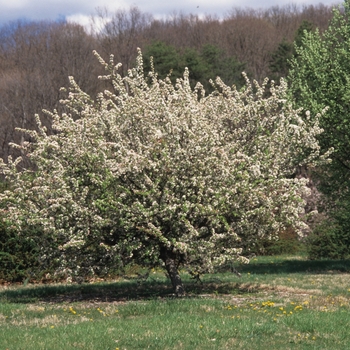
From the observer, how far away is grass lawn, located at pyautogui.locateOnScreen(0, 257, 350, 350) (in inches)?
362

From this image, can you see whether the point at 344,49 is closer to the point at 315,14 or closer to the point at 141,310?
the point at 141,310

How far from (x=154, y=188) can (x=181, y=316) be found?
2.84 m

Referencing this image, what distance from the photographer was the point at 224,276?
1983 centimetres

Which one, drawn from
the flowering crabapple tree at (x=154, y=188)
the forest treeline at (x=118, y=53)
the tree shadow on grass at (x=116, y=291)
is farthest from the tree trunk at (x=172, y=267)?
the forest treeline at (x=118, y=53)

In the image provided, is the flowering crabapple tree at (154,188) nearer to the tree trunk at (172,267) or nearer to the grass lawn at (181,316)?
the tree trunk at (172,267)

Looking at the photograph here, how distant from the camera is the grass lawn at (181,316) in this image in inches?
362

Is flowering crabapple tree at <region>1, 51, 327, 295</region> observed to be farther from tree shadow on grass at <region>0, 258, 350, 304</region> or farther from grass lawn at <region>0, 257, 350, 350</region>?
grass lawn at <region>0, 257, 350, 350</region>

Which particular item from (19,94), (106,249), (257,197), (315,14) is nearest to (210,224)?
(257,197)

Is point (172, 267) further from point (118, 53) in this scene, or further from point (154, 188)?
point (118, 53)

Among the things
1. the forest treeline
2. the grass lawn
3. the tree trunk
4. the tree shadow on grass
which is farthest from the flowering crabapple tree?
the forest treeline

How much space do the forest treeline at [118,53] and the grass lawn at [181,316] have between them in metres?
30.2

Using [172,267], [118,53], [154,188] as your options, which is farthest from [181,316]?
[118,53]

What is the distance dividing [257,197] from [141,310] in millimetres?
3309

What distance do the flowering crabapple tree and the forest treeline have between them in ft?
102
